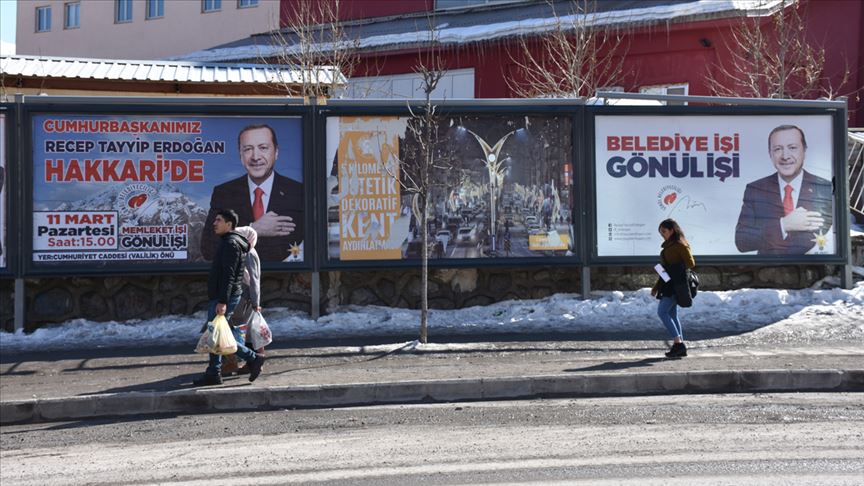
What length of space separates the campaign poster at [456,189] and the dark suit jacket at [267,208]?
0.48 meters

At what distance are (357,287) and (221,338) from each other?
4.23 m

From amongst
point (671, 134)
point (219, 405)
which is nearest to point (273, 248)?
point (219, 405)

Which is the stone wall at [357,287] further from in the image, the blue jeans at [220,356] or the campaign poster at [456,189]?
the blue jeans at [220,356]

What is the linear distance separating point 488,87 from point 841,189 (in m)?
12.6

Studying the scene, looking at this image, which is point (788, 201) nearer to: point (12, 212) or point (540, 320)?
point (540, 320)

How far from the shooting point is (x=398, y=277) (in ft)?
42.1

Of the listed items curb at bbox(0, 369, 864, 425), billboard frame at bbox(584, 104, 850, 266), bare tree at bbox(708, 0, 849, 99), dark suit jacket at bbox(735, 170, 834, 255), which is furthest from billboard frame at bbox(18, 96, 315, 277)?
bare tree at bbox(708, 0, 849, 99)

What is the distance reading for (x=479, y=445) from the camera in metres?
6.88

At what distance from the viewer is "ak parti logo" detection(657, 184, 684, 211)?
12.9 meters

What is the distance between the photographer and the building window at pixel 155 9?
39625mm

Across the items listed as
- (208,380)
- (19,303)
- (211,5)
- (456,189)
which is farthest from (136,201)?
(211,5)

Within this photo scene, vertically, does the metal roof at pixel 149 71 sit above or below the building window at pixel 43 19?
below

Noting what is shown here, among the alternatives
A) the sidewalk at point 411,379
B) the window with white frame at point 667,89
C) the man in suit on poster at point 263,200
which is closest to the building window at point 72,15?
the window with white frame at point 667,89

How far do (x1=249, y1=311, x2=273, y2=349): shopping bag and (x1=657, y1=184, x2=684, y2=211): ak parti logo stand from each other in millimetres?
6306
